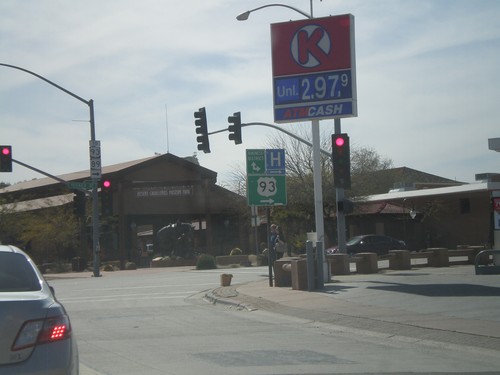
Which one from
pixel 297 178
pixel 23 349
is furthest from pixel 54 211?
pixel 23 349

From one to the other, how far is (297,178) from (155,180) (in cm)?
1210

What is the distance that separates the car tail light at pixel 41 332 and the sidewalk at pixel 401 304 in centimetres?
736

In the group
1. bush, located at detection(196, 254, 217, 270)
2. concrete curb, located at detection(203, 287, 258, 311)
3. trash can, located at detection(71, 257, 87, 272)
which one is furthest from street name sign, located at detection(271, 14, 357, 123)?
trash can, located at detection(71, 257, 87, 272)

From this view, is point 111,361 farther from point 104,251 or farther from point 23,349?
point 104,251

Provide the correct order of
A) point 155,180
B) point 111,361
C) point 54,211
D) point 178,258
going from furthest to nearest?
point 155,180 → point 54,211 → point 178,258 → point 111,361

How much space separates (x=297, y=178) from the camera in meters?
45.1

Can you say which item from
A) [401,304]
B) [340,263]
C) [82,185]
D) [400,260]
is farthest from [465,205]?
[401,304]

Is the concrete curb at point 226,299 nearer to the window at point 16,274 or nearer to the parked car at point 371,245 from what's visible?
the window at point 16,274

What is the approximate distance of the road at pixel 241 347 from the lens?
9.21 metres

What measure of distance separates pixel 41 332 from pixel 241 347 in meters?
6.05

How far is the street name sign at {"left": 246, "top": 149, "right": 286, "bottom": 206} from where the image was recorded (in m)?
20.4

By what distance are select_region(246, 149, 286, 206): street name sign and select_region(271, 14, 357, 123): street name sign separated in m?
1.15

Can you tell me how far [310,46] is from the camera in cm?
2025

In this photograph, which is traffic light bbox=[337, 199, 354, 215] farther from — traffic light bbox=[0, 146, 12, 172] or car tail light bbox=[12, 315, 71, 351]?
car tail light bbox=[12, 315, 71, 351]
